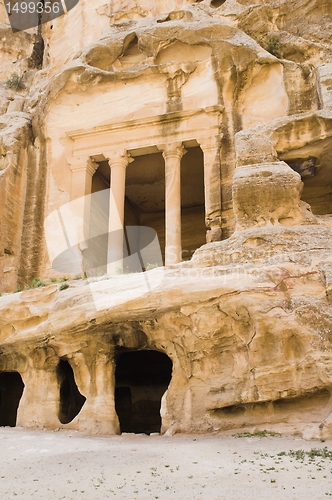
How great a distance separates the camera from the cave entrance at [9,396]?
48.7 feet

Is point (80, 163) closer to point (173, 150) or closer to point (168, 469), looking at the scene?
point (173, 150)

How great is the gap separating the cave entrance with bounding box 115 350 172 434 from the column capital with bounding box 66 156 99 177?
6325mm

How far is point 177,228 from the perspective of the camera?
1543 cm

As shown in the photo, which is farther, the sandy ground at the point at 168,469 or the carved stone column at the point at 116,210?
the carved stone column at the point at 116,210

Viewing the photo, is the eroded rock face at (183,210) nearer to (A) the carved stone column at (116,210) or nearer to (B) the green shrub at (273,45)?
(B) the green shrub at (273,45)

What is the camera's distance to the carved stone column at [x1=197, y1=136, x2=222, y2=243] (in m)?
14.6

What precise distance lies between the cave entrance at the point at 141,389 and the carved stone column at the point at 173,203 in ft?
9.45

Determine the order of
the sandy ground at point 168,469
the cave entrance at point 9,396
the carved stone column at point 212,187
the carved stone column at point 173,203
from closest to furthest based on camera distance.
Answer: the sandy ground at point 168,469
the carved stone column at point 212,187
the cave entrance at point 9,396
the carved stone column at point 173,203

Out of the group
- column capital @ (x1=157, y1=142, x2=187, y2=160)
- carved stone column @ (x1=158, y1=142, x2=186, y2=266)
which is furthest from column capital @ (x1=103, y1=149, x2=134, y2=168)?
column capital @ (x1=157, y1=142, x2=187, y2=160)

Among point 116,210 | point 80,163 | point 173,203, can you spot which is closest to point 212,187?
point 173,203

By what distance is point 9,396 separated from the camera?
1500 centimetres

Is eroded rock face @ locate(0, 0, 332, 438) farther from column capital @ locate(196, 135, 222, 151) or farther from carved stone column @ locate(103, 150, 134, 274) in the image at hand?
carved stone column @ locate(103, 150, 134, 274)

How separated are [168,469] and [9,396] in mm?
9529
